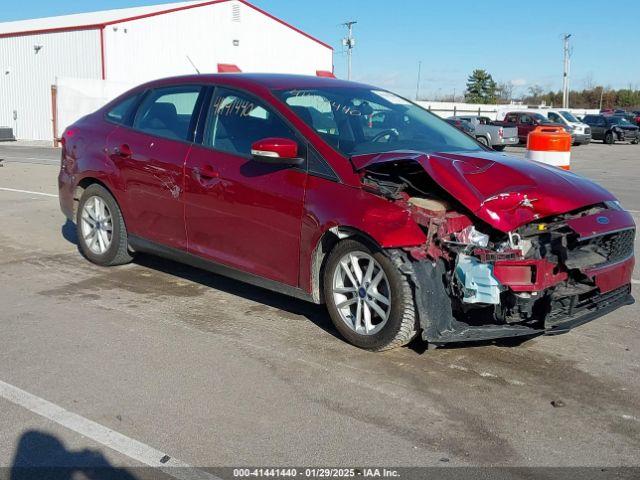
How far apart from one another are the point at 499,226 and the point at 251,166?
6.17ft

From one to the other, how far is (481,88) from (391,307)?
10685cm

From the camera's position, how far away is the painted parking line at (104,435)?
3.17 meters

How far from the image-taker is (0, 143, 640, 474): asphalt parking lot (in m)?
3.36

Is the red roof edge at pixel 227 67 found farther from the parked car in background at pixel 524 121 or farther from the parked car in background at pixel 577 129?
the parked car in background at pixel 577 129

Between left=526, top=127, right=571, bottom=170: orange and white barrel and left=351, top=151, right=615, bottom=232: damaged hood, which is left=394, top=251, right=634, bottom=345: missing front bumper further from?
left=526, top=127, right=571, bottom=170: orange and white barrel

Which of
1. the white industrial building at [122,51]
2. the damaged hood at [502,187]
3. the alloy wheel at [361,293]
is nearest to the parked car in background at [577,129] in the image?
the white industrial building at [122,51]

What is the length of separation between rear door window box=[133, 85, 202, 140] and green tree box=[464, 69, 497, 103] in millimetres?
101892

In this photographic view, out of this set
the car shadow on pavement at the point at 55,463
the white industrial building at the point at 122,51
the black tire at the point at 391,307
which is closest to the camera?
the car shadow on pavement at the point at 55,463

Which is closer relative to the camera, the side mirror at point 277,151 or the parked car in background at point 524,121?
the side mirror at point 277,151

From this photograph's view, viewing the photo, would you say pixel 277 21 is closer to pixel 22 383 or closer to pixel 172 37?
pixel 172 37

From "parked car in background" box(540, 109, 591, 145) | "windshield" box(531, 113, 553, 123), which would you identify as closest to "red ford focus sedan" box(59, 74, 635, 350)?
"parked car in background" box(540, 109, 591, 145)

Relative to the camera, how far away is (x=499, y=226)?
162 inches

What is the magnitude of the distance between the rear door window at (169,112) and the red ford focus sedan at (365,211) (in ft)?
0.05

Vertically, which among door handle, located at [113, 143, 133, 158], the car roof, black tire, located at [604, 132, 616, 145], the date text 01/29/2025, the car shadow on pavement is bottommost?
the car shadow on pavement
